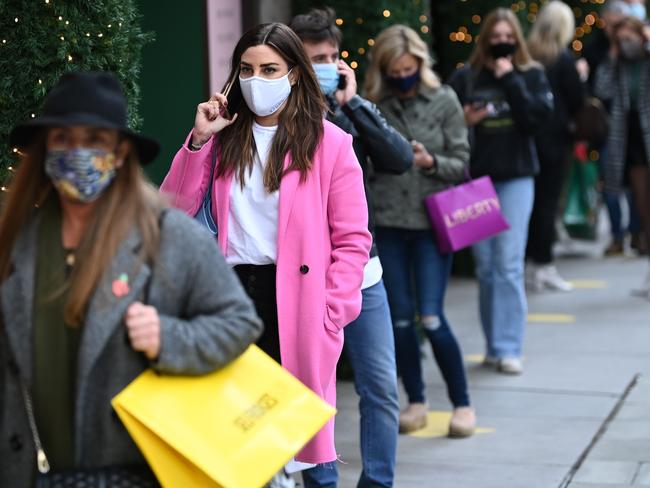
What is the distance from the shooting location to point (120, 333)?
10.4 ft

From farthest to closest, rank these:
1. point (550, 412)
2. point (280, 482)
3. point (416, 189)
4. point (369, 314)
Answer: point (550, 412), point (416, 189), point (369, 314), point (280, 482)

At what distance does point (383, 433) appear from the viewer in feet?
17.7

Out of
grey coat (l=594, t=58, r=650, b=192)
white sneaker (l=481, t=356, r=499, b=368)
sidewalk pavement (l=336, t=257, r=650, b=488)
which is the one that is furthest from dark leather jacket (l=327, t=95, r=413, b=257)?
grey coat (l=594, t=58, r=650, b=192)

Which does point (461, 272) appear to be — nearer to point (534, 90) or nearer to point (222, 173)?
point (534, 90)

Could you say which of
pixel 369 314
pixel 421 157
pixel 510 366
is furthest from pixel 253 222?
pixel 510 366

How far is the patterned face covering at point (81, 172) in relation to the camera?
3.17 m

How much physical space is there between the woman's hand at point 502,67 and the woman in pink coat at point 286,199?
3315mm

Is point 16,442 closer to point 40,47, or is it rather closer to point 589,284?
point 40,47

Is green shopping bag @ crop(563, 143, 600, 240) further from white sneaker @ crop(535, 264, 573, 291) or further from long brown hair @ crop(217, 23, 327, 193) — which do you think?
long brown hair @ crop(217, 23, 327, 193)

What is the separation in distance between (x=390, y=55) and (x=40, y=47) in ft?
7.65

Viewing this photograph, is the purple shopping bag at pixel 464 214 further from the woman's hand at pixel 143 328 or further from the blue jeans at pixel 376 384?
the woman's hand at pixel 143 328

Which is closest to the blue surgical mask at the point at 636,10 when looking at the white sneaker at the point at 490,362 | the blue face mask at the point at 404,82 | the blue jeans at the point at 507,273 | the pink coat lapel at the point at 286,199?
the blue jeans at the point at 507,273

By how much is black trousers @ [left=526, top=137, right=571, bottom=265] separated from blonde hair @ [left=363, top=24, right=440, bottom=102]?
4288 mm

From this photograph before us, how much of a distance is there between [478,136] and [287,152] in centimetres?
375
